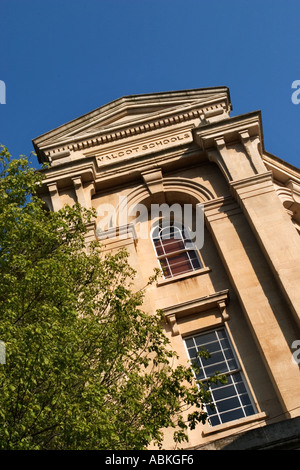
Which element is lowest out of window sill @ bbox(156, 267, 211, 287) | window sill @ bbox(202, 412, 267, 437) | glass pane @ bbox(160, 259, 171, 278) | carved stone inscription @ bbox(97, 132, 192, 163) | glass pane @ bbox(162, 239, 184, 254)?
window sill @ bbox(202, 412, 267, 437)

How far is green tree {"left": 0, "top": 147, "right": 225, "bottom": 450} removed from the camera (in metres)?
9.12

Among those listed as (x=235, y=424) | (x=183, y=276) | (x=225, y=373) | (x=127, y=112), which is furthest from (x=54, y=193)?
(x=235, y=424)

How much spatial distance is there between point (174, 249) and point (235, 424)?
6.89m

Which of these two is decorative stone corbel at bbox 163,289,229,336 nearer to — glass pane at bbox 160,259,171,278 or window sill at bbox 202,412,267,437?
glass pane at bbox 160,259,171,278

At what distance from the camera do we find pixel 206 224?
62.1 feet

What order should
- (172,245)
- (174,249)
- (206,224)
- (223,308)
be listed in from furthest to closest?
(172,245) → (174,249) → (206,224) → (223,308)

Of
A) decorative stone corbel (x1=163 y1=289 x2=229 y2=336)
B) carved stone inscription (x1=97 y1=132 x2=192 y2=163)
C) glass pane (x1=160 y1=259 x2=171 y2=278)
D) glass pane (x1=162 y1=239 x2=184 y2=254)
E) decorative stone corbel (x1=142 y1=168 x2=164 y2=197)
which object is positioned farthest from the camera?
carved stone inscription (x1=97 y1=132 x2=192 y2=163)

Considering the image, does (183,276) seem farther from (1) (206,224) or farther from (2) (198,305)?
(1) (206,224)

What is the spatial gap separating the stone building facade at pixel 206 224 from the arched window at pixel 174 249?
0.12 feet

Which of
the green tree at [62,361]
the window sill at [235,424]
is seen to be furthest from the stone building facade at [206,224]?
the green tree at [62,361]

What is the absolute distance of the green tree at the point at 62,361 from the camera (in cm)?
912

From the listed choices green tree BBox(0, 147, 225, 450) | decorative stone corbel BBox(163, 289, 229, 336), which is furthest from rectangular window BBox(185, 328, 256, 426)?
green tree BBox(0, 147, 225, 450)

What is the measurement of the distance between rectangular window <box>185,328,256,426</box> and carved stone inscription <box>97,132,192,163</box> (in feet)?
27.2

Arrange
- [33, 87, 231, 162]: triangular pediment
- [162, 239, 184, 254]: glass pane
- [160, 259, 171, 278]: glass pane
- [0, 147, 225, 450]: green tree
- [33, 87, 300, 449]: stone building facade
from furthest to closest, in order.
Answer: [33, 87, 231, 162]: triangular pediment, [162, 239, 184, 254]: glass pane, [160, 259, 171, 278]: glass pane, [33, 87, 300, 449]: stone building facade, [0, 147, 225, 450]: green tree
